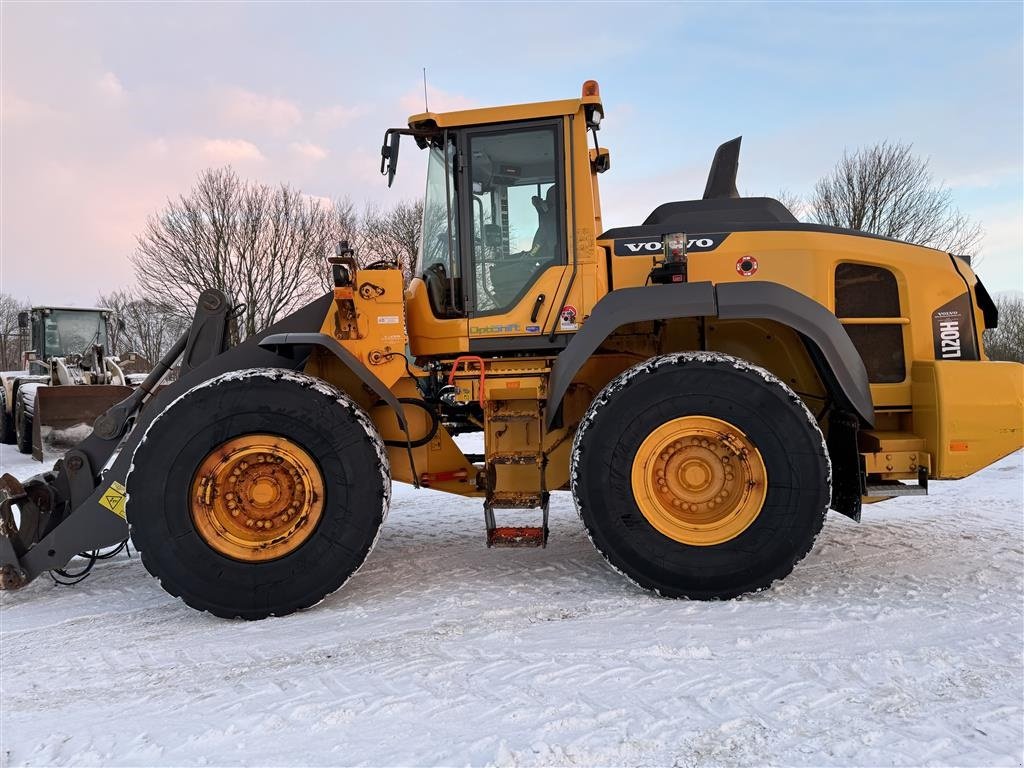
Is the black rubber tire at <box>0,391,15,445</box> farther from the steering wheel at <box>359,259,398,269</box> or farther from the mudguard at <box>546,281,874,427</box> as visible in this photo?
the mudguard at <box>546,281,874,427</box>

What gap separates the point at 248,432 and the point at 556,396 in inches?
67.3

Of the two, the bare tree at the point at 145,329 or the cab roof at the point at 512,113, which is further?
the bare tree at the point at 145,329

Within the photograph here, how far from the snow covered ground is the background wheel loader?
787 cm

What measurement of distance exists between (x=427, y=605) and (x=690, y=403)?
5.92 feet

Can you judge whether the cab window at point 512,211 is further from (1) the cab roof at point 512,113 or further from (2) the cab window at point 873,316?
(2) the cab window at point 873,316

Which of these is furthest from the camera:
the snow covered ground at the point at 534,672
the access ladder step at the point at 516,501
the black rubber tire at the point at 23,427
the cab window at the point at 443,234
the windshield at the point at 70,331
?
the windshield at the point at 70,331

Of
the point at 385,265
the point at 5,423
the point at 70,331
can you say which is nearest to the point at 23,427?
the point at 5,423

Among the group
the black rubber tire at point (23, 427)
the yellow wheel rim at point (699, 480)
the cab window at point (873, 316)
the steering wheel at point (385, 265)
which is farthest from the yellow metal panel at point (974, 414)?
the black rubber tire at point (23, 427)

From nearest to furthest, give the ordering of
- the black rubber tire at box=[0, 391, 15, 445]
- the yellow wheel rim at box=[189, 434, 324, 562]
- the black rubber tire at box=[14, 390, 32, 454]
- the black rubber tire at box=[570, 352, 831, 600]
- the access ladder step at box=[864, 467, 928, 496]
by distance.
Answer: the black rubber tire at box=[570, 352, 831, 600] < the yellow wheel rim at box=[189, 434, 324, 562] < the access ladder step at box=[864, 467, 928, 496] < the black rubber tire at box=[14, 390, 32, 454] < the black rubber tire at box=[0, 391, 15, 445]

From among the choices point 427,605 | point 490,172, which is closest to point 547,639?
point 427,605

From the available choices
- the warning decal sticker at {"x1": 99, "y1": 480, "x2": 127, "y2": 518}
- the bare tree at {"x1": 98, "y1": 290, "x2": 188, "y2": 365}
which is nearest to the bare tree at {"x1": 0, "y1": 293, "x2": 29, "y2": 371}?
the bare tree at {"x1": 98, "y1": 290, "x2": 188, "y2": 365}

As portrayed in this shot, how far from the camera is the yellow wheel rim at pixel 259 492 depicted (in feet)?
11.8

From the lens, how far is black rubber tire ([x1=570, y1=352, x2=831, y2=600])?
347 centimetres

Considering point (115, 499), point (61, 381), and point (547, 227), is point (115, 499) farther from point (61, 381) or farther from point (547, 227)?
point (61, 381)
